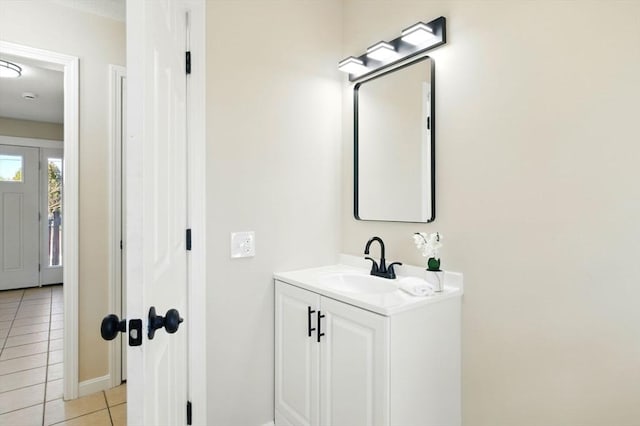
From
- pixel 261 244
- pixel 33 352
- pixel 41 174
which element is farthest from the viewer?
pixel 41 174

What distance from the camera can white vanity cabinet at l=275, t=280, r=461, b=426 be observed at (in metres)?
1.32

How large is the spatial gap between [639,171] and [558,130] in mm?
284

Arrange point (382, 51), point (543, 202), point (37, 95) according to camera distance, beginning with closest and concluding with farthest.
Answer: point (543, 202), point (382, 51), point (37, 95)

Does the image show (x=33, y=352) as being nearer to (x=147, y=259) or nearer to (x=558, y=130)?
(x=147, y=259)

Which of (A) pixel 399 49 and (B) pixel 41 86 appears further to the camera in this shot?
(B) pixel 41 86

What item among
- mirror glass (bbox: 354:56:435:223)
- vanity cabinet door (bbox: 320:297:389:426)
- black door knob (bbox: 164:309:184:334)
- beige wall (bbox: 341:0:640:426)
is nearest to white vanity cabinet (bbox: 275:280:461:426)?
vanity cabinet door (bbox: 320:297:389:426)

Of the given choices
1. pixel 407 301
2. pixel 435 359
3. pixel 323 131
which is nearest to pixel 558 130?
pixel 407 301

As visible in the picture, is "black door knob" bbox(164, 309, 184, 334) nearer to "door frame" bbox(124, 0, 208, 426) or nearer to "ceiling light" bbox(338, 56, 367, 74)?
"door frame" bbox(124, 0, 208, 426)

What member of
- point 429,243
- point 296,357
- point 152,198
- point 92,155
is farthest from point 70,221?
point 429,243

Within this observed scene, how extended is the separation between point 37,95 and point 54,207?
6.83 ft

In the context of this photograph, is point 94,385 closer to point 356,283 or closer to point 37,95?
point 356,283

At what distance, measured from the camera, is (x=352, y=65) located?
2.02 meters

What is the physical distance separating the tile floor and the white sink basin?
1535 mm

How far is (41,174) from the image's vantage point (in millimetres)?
5273
